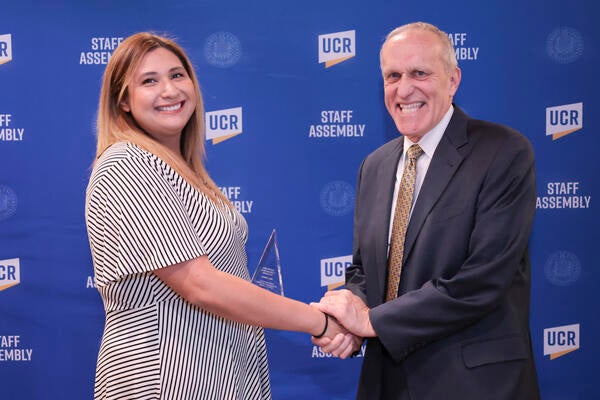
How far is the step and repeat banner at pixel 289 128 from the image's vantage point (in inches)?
141

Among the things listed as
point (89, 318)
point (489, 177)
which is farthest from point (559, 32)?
point (89, 318)

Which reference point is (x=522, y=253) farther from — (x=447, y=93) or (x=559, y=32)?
(x=559, y=32)

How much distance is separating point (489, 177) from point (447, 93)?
450 mm

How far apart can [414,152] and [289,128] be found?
1.30 meters

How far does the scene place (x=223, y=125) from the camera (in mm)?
3621

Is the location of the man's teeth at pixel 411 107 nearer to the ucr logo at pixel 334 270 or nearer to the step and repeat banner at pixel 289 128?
the step and repeat banner at pixel 289 128

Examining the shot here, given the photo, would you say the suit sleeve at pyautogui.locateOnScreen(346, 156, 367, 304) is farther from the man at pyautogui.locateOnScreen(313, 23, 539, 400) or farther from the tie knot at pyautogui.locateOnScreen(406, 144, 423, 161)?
the tie knot at pyautogui.locateOnScreen(406, 144, 423, 161)

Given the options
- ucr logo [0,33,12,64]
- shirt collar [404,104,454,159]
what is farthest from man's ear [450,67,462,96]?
ucr logo [0,33,12,64]

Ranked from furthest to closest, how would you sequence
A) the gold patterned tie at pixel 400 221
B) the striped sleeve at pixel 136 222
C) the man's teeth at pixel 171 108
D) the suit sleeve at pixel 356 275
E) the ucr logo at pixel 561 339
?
the ucr logo at pixel 561 339 < the suit sleeve at pixel 356 275 < the gold patterned tie at pixel 400 221 < the man's teeth at pixel 171 108 < the striped sleeve at pixel 136 222

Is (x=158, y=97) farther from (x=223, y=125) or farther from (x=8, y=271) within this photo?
(x=8, y=271)

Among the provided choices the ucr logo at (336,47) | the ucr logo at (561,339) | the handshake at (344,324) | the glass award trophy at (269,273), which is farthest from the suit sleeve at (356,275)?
the ucr logo at (561,339)

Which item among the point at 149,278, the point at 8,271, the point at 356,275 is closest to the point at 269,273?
the point at 356,275

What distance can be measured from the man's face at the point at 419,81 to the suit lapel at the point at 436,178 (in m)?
0.14

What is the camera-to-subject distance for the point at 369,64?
360 cm
